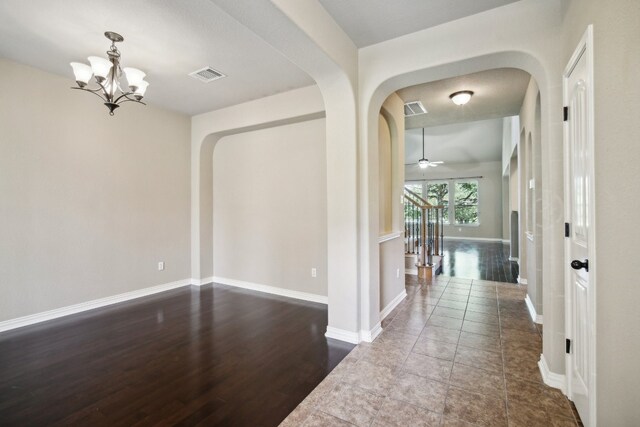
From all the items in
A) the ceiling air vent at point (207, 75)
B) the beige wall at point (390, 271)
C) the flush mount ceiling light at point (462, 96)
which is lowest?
the beige wall at point (390, 271)

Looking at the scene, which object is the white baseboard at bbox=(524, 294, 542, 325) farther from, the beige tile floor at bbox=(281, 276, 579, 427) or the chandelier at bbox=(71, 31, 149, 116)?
the chandelier at bbox=(71, 31, 149, 116)

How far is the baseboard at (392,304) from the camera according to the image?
11.4 ft

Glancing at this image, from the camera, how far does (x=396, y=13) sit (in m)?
2.38

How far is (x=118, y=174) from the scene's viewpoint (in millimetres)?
4180

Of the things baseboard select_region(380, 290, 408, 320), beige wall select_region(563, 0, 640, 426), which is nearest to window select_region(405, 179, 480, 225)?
baseboard select_region(380, 290, 408, 320)

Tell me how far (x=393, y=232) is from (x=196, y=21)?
3182mm

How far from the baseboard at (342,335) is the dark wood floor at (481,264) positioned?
11.5ft

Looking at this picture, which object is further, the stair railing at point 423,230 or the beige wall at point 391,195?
the stair railing at point 423,230

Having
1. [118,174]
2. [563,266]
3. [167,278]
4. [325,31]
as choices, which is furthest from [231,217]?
[563,266]

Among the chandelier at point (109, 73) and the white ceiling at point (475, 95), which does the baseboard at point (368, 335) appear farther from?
the chandelier at point (109, 73)

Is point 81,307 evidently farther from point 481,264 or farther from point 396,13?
point 481,264

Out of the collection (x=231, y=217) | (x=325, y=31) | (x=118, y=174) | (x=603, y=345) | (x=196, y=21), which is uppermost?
(x=196, y=21)

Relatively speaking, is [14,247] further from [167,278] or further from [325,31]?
[325,31]

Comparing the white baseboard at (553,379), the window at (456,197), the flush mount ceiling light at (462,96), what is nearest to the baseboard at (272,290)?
the white baseboard at (553,379)
